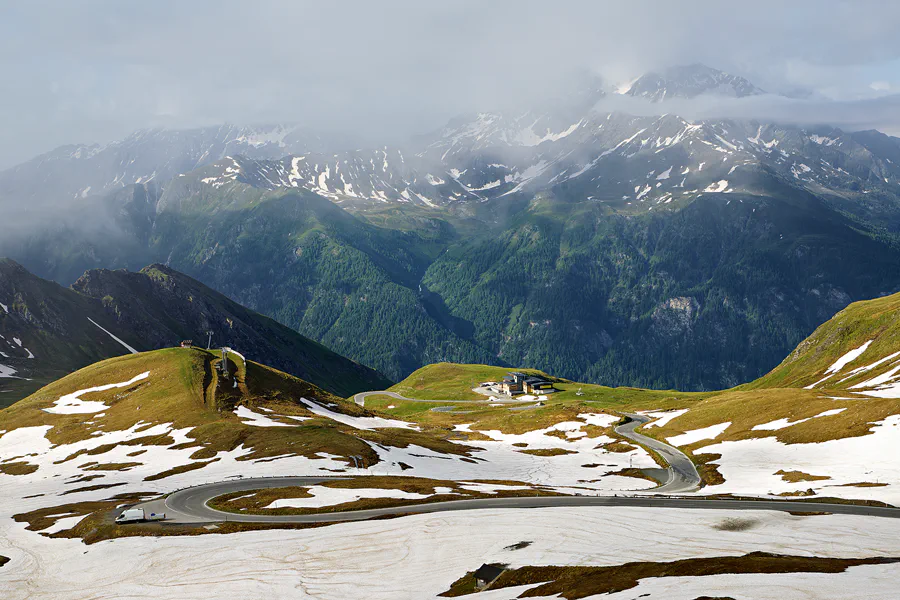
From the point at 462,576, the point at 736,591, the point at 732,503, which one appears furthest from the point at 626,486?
the point at 736,591

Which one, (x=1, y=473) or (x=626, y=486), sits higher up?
(x=1, y=473)

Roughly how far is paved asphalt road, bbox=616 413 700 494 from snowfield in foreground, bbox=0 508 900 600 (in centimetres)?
2647

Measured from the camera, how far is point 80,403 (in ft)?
457

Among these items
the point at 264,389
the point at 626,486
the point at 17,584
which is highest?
the point at 264,389

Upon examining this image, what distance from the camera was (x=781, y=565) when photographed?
1613 inches

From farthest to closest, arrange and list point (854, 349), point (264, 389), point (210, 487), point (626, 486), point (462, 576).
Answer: point (854, 349)
point (264, 389)
point (626, 486)
point (210, 487)
point (462, 576)

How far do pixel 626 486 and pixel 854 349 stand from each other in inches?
5701

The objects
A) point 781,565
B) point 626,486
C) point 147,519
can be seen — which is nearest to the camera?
point 781,565

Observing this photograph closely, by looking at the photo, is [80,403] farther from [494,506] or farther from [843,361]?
[843,361]

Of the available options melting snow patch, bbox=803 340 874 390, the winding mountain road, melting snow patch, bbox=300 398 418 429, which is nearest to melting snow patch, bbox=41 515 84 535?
the winding mountain road

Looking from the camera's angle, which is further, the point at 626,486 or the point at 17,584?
the point at 626,486

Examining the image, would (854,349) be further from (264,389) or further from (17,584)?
(17,584)

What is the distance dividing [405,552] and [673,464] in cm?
6871

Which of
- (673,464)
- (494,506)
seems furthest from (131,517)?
(673,464)
